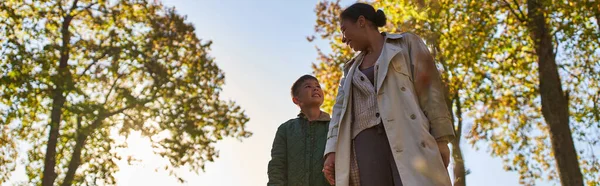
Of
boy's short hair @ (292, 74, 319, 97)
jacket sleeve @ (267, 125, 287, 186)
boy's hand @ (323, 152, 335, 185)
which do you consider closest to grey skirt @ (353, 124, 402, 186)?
boy's hand @ (323, 152, 335, 185)

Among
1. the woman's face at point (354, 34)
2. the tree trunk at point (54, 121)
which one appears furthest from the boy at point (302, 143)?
the tree trunk at point (54, 121)

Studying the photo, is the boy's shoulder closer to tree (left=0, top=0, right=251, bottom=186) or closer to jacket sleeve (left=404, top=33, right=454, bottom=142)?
jacket sleeve (left=404, top=33, right=454, bottom=142)

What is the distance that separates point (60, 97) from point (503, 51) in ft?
44.3

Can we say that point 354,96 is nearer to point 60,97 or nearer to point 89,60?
point 60,97

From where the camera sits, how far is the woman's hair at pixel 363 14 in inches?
146

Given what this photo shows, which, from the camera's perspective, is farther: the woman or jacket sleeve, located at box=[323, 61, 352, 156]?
jacket sleeve, located at box=[323, 61, 352, 156]

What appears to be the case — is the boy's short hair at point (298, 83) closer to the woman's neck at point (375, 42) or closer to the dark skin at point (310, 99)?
the dark skin at point (310, 99)

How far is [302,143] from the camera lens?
4.78 meters

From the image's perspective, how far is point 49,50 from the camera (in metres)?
17.9

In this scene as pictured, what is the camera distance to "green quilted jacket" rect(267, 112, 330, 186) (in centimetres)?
461

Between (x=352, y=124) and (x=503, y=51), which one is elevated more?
(x=503, y=51)

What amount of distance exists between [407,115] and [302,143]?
1.72m

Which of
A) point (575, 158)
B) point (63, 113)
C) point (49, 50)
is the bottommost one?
point (575, 158)

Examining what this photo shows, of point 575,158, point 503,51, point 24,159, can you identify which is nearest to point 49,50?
point 24,159
